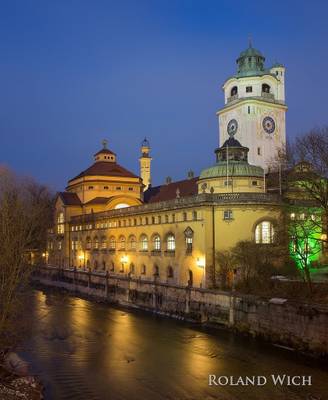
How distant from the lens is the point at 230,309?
35.0m

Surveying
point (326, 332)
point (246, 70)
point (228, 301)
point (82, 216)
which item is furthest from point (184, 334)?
point (246, 70)

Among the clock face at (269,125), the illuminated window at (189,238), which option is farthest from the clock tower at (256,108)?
the illuminated window at (189,238)

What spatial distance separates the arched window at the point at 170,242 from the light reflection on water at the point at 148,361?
1059 cm

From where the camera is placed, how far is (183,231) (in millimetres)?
47312

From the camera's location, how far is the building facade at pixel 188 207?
44.5 meters

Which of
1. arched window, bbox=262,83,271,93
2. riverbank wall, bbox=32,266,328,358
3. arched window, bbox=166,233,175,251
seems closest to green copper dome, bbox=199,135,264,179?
arched window, bbox=166,233,175,251

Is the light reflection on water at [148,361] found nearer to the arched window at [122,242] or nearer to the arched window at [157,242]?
the arched window at [157,242]

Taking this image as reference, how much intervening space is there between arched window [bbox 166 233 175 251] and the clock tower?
30.1 m

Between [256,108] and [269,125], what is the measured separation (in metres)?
3.56

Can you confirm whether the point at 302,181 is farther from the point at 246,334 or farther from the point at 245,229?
the point at 246,334

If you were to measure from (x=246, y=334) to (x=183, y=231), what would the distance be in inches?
623

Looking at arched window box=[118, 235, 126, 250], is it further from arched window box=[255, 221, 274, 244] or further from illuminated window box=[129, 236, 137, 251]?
arched window box=[255, 221, 274, 244]

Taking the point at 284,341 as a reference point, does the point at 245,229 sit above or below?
above

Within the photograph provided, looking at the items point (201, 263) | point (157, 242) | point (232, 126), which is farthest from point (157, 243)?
point (232, 126)
